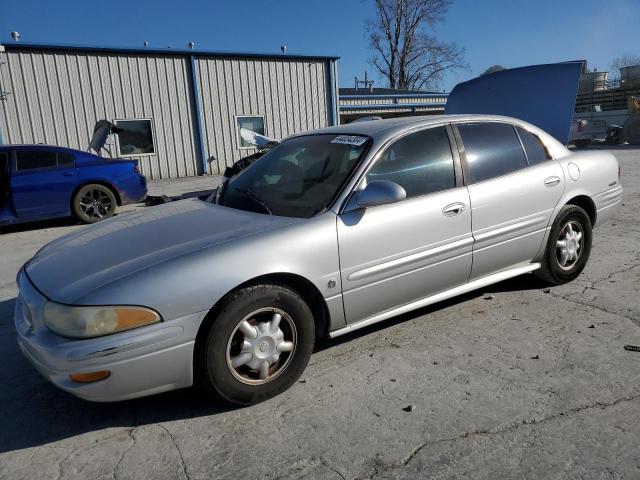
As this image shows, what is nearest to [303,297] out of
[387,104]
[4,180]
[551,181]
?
[551,181]

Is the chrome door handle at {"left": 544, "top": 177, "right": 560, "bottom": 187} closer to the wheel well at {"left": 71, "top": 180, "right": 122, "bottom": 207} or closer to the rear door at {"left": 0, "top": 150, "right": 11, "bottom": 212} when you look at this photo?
the wheel well at {"left": 71, "top": 180, "right": 122, "bottom": 207}

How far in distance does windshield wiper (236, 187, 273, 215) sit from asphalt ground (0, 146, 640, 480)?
1.00 meters

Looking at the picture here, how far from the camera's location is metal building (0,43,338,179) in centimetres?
1328

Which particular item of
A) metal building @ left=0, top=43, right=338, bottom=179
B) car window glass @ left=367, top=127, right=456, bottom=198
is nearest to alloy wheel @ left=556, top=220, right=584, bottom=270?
car window glass @ left=367, top=127, right=456, bottom=198

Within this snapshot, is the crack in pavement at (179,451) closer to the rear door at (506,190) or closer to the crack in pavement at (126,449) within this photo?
the crack in pavement at (126,449)

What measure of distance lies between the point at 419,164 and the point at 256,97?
13.9 meters

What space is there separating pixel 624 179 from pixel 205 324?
10701 millimetres

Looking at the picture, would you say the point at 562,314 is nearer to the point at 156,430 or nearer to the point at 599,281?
the point at 599,281

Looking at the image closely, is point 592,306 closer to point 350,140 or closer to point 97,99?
point 350,140

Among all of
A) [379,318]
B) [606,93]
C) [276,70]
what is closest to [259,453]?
A: [379,318]

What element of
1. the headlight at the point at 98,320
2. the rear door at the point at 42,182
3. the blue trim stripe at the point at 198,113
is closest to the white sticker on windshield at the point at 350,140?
the headlight at the point at 98,320

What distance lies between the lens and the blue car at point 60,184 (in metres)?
7.57

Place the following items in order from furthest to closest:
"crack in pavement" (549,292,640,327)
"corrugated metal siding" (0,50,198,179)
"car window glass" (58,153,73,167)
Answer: "corrugated metal siding" (0,50,198,179) → "car window glass" (58,153,73,167) → "crack in pavement" (549,292,640,327)

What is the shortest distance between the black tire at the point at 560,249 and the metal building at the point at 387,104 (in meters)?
21.9
